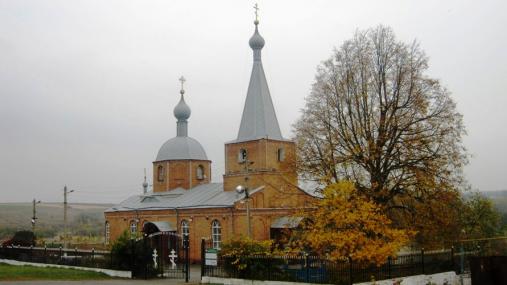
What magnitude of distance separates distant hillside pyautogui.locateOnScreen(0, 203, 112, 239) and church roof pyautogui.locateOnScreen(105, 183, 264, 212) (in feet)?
130

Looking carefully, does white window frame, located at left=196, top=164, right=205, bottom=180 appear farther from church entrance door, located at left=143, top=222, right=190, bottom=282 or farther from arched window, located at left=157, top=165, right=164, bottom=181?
church entrance door, located at left=143, top=222, right=190, bottom=282

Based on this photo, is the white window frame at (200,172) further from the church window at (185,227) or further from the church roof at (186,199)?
the church window at (185,227)

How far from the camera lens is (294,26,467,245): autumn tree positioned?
2408 cm

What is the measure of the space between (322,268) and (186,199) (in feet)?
73.7

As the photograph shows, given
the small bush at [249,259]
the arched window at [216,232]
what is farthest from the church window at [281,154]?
the small bush at [249,259]

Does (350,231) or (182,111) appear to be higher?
(182,111)

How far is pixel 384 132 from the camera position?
963 inches

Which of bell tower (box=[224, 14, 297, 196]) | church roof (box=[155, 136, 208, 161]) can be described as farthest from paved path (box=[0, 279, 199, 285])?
church roof (box=[155, 136, 208, 161])

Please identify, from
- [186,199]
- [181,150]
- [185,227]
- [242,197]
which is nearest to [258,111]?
[242,197]

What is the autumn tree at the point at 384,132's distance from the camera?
24.1 m

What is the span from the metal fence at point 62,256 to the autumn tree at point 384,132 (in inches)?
405

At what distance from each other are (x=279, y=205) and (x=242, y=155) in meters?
4.45

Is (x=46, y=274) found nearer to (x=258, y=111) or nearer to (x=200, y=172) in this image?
(x=258, y=111)

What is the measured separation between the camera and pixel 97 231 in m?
90.4
